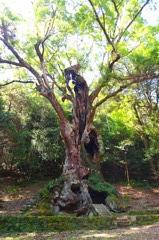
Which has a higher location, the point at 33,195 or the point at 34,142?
the point at 34,142

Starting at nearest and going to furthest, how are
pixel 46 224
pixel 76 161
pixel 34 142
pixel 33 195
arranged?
pixel 46 224 → pixel 76 161 → pixel 33 195 → pixel 34 142

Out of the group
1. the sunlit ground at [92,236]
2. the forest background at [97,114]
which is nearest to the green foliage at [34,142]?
the forest background at [97,114]

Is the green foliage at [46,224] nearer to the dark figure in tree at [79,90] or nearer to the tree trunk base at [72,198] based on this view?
the tree trunk base at [72,198]

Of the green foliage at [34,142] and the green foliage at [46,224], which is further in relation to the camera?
the green foliage at [34,142]

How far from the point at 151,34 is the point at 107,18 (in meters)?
2.73

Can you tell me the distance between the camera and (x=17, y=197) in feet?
44.2

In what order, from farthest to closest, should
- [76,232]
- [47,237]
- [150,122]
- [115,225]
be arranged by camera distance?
[150,122] → [115,225] → [76,232] → [47,237]

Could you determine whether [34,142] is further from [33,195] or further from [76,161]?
[76,161]

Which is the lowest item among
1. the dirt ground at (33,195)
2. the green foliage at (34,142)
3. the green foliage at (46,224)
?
the green foliage at (46,224)

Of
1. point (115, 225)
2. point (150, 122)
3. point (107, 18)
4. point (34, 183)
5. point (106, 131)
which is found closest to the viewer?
point (115, 225)

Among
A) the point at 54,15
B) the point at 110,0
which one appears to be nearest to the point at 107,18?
the point at 110,0

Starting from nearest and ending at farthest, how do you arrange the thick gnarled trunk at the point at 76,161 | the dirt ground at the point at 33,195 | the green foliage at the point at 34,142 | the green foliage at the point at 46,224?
the green foliage at the point at 46,224 → the thick gnarled trunk at the point at 76,161 → the dirt ground at the point at 33,195 → the green foliage at the point at 34,142

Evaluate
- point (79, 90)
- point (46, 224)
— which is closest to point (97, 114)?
point (79, 90)

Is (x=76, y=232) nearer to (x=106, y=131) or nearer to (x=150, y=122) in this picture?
(x=150, y=122)
